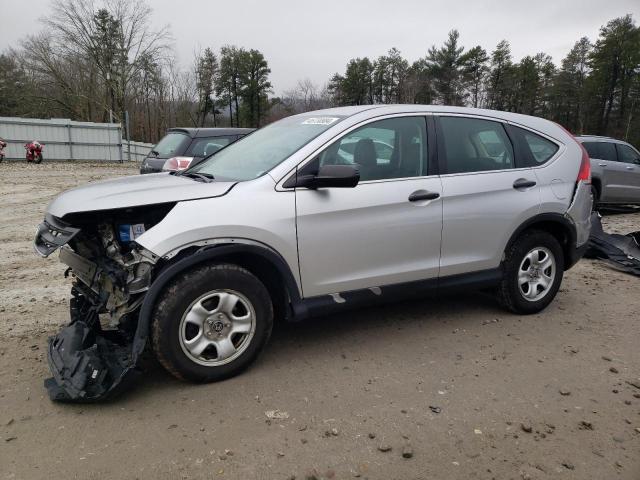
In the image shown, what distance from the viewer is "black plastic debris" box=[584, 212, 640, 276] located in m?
6.28

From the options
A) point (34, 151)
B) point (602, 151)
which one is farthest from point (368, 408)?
point (34, 151)

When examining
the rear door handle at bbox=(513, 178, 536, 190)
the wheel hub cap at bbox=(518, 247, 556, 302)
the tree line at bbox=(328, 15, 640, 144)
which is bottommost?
the wheel hub cap at bbox=(518, 247, 556, 302)

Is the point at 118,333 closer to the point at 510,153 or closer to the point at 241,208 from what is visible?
the point at 241,208

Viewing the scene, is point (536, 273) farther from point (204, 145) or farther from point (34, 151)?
point (34, 151)

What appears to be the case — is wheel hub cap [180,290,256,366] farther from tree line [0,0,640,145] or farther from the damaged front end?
tree line [0,0,640,145]

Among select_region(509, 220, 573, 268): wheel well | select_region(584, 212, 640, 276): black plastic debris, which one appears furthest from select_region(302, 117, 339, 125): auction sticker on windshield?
select_region(584, 212, 640, 276): black plastic debris

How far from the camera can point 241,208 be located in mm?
3105

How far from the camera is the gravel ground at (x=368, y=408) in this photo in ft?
8.06

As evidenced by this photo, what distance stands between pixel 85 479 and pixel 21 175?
16955mm

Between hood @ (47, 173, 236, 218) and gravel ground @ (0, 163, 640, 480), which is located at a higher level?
hood @ (47, 173, 236, 218)

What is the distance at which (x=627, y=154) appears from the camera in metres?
11.1

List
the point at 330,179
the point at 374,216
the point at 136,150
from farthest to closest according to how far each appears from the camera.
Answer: the point at 136,150, the point at 374,216, the point at 330,179

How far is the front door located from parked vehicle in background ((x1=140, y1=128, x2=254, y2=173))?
5.41 meters

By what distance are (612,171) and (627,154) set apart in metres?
0.88
